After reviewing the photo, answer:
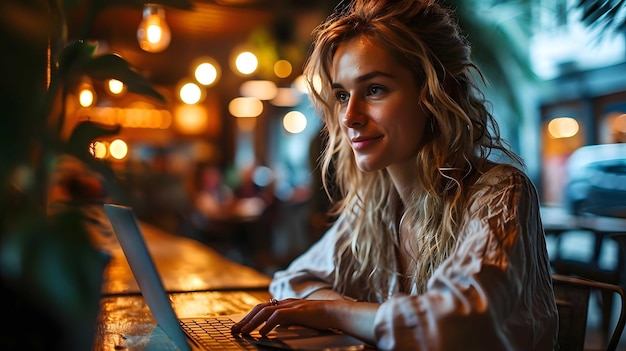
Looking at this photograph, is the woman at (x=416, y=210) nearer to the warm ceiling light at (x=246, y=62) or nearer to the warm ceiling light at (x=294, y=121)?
the warm ceiling light at (x=246, y=62)

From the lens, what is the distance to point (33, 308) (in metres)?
0.97

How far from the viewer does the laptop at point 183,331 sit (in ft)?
3.78

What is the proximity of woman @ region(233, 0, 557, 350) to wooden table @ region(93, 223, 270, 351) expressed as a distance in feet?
0.56

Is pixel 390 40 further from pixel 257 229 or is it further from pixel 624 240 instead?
pixel 257 229

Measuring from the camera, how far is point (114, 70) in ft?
3.84

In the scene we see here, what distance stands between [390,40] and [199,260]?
1702mm

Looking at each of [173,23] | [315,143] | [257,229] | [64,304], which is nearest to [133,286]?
[64,304]

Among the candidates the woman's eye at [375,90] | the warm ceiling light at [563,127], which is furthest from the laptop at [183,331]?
the warm ceiling light at [563,127]

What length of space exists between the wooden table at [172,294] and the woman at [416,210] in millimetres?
170

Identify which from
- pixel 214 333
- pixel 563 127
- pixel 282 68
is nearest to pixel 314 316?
pixel 214 333

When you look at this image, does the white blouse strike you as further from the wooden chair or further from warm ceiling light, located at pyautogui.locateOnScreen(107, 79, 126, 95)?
warm ceiling light, located at pyautogui.locateOnScreen(107, 79, 126, 95)

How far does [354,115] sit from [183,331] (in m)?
0.59

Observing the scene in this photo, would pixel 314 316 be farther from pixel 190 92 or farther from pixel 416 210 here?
pixel 190 92

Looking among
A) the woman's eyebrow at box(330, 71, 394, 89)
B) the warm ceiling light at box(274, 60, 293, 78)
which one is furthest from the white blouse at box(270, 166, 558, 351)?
the warm ceiling light at box(274, 60, 293, 78)
